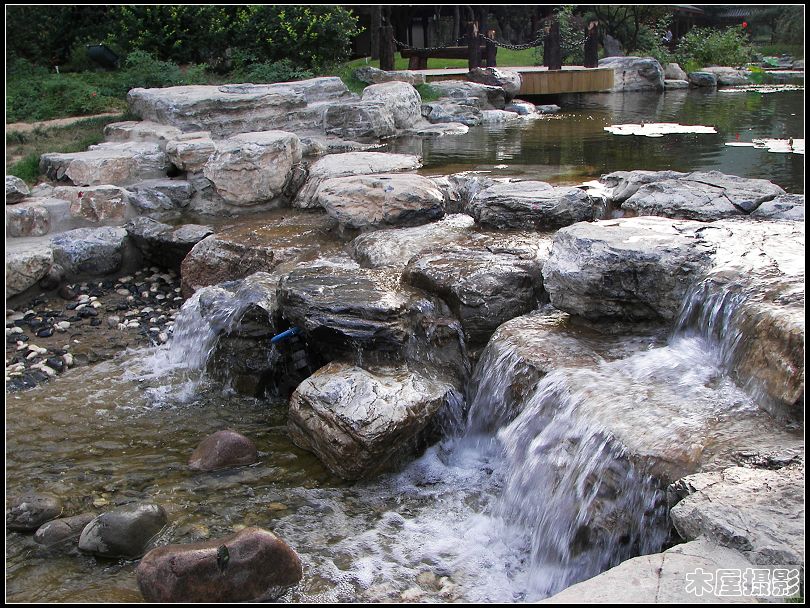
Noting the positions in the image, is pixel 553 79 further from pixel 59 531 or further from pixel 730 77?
pixel 59 531

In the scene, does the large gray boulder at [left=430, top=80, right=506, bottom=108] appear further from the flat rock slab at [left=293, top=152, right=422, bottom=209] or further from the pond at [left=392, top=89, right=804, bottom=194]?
the flat rock slab at [left=293, top=152, right=422, bottom=209]

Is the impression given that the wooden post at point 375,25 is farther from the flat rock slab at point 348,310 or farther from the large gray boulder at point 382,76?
the flat rock slab at point 348,310

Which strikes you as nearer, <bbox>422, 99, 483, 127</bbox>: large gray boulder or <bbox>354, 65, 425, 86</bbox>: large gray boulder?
<bbox>422, 99, 483, 127</bbox>: large gray boulder

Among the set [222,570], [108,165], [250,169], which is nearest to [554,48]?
[250,169]

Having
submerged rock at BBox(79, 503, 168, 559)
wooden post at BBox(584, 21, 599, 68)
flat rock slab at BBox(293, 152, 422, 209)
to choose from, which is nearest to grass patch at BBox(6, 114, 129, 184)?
flat rock slab at BBox(293, 152, 422, 209)

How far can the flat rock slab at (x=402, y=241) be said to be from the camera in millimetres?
6059

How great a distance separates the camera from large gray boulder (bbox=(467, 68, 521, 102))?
17.3 meters

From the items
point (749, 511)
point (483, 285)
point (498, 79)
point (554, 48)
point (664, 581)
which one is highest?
point (554, 48)

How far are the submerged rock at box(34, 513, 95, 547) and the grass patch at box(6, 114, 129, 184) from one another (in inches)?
232

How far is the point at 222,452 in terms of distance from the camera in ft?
15.4

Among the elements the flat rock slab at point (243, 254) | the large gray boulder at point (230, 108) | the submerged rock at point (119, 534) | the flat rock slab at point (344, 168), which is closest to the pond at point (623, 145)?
the flat rock slab at point (344, 168)

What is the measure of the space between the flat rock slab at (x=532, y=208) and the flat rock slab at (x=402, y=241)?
0.26m

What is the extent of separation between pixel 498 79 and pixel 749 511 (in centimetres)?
1578

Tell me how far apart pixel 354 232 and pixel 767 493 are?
15.4 ft
